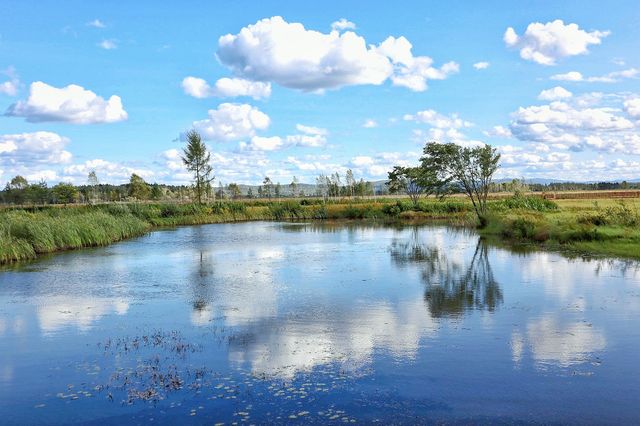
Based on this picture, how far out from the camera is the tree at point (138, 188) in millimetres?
85125

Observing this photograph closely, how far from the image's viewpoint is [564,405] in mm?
7805

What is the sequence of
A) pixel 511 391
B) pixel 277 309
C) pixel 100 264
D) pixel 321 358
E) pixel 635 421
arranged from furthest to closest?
pixel 100 264, pixel 277 309, pixel 321 358, pixel 511 391, pixel 635 421

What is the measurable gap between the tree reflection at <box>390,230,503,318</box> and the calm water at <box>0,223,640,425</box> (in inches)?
3.4

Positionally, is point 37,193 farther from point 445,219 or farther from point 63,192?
point 445,219

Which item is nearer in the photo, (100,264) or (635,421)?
(635,421)

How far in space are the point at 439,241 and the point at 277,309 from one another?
68.1ft

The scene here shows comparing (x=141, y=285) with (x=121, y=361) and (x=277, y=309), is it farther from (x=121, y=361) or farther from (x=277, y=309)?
(x=121, y=361)

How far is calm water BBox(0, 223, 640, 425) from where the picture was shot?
796 cm

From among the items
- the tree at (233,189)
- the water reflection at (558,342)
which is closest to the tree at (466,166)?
the water reflection at (558,342)

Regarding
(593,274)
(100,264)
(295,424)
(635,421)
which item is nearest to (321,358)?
(295,424)

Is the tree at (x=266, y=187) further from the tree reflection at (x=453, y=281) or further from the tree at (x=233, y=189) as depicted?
the tree reflection at (x=453, y=281)

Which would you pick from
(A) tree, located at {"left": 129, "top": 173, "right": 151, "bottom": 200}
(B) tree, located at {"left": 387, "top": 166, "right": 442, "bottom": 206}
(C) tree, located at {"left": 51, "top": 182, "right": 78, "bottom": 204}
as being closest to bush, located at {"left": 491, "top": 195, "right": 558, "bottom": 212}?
(B) tree, located at {"left": 387, "top": 166, "right": 442, "bottom": 206}

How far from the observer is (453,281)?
18672 mm

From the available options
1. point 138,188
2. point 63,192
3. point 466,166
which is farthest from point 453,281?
point 63,192
